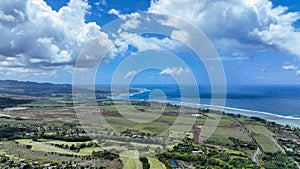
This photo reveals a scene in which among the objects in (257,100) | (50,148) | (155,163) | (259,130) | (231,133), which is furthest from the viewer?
(257,100)

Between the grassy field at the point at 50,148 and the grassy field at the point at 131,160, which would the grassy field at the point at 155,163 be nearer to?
the grassy field at the point at 131,160

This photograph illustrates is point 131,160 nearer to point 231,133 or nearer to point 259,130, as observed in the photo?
point 231,133

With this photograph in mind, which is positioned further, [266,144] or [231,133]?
[231,133]

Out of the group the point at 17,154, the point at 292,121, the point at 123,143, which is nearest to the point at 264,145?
the point at 123,143

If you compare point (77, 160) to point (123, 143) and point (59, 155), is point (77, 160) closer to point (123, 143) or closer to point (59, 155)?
point (59, 155)

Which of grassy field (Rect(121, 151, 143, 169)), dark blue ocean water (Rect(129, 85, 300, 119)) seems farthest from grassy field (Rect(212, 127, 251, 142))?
grassy field (Rect(121, 151, 143, 169))

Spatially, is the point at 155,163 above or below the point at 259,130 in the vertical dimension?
below

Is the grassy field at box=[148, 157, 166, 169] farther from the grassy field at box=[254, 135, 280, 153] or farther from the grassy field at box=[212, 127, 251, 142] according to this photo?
the grassy field at box=[212, 127, 251, 142]

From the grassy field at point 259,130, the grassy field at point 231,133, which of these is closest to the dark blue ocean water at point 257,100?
the grassy field at point 231,133

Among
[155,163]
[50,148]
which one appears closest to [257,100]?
[155,163]
